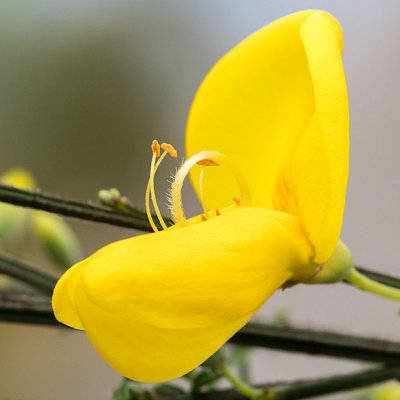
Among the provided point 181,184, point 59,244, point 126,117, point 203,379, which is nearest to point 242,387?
point 203,379

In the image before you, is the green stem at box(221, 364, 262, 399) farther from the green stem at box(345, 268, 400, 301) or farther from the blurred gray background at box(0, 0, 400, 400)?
the blurred gray background at box(0, 0, 400, 400)

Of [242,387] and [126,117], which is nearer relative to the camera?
[242,387]

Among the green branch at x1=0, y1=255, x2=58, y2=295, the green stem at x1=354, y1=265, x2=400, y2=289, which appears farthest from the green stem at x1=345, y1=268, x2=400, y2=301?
the green branch at x1=0, y1=255, x2=58, y2=295

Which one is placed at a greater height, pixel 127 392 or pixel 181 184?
pixel 181 184

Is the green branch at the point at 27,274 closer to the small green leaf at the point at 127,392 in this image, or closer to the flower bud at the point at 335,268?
the small green leaf at the point at 127,392

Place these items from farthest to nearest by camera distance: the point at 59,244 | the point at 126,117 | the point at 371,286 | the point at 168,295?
1. the point at 126,117
2. the point at 59,244
3. the point at 371,286
4. the point at 168,295

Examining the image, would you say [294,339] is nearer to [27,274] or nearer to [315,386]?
[315,386]

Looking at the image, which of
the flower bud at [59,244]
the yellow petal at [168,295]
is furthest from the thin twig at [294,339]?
the flower bud at [59,244]
